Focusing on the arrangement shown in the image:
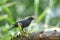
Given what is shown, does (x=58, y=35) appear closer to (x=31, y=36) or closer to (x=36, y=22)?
(x=31, y=36)

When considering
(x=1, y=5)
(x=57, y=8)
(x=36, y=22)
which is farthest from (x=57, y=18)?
(x=1, y=5)

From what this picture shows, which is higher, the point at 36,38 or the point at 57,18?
the point at 36,38

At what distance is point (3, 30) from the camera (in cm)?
188

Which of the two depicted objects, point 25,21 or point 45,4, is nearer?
point 25,21

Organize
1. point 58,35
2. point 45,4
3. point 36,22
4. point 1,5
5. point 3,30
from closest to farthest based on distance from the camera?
point 58,35, point 3,30, point 1,5, point 36,22, point 45,4

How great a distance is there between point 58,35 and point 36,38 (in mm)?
106

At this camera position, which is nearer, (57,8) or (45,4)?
(57,8)

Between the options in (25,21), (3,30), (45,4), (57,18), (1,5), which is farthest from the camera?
(45,4)

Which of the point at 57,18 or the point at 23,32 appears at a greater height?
the point at 23,32

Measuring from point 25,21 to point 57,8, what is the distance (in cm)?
177

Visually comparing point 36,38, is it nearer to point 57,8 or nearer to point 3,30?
point 3,30

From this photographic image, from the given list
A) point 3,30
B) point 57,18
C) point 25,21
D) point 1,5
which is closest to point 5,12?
point 1,5

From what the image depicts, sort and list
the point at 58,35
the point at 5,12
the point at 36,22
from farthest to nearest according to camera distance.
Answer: the point at 5,12 → the point at 36,22 → the point at 58,35

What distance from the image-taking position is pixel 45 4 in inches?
117
